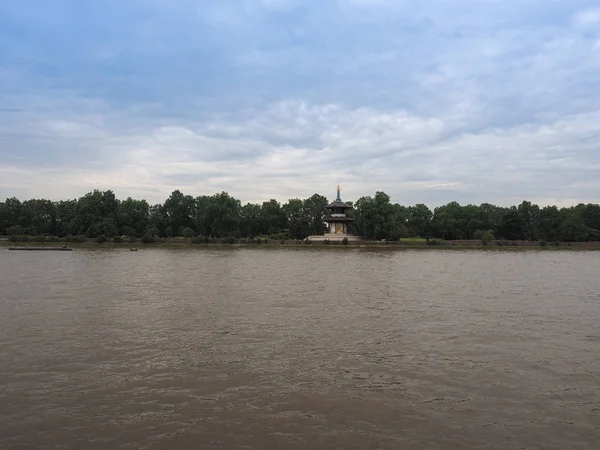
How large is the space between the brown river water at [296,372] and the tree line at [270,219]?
67.4m

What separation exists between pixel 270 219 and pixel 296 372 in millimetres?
99968

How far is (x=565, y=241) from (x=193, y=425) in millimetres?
103113

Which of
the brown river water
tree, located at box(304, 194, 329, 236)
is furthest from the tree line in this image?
the brown river water

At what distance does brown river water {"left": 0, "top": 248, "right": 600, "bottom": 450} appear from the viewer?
6.96 m

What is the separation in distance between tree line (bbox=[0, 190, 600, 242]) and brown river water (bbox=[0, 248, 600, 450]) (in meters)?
67.4

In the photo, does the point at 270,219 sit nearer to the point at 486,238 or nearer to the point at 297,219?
the point at 297,219

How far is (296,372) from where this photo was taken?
991 cm

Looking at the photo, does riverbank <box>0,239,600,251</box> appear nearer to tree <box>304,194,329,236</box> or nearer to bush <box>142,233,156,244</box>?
bush <box>142,233,156,244</box>

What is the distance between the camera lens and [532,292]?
23.4 m

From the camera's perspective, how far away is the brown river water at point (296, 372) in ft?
22.8

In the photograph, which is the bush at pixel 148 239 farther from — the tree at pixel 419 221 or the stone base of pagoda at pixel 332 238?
the tree at pixel 419 221

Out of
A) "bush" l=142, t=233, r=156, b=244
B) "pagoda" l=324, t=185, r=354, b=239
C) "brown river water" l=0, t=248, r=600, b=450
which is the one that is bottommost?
"brown river water" l=0, t=248, r=600, b=450

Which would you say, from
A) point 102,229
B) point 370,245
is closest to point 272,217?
point 370,245

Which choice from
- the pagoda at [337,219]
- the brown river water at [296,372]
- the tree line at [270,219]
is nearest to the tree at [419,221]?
the tree line at [270,219]
